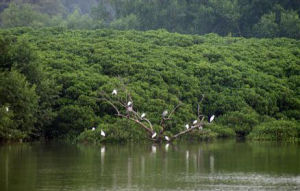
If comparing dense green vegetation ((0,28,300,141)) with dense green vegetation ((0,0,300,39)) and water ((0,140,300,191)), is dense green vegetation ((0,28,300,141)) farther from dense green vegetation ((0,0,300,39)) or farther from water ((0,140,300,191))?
dense green vegetation ((0,0,300,39))

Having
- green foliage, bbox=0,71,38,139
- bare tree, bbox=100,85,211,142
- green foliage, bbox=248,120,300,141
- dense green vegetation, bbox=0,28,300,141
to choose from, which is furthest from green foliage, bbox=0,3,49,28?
green foliage, bbox=248,120,300,141

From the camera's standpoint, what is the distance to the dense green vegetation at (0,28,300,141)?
3316 cm

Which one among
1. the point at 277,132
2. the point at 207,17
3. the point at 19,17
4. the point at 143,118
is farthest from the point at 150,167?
the point at 19,17

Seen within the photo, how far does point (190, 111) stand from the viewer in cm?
3828

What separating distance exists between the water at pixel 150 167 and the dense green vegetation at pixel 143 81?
7.69ft

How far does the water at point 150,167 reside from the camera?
1966cm

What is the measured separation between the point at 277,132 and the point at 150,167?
13650mm

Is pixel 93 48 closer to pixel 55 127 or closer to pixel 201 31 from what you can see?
pixel 55 127

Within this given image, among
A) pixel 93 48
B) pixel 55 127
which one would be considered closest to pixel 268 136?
pixel 55 127

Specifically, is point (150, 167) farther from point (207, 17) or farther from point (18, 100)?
point (207, 17)

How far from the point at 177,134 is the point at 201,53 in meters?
16.3

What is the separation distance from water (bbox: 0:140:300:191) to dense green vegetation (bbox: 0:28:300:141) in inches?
92.3

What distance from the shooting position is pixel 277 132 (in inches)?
1396

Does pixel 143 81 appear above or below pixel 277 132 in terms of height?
above
